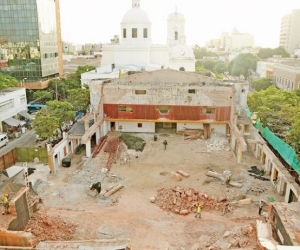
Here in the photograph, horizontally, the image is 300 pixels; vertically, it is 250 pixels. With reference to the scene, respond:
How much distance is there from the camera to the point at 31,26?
58.8 metres

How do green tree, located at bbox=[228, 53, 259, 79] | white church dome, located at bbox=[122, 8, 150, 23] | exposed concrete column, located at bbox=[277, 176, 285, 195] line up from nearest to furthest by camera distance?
1. exposed concrete column, located at bbox=[277, 176, 285, 195]
2. white church dome, located at bbox=[122, 8, 150, 23]
3. green tree, located at bbox=[228, 53, 259, 79]

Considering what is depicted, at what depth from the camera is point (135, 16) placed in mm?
52375

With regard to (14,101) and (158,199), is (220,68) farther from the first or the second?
(158,199)

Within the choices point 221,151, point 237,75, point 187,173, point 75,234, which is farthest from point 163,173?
point 237,75

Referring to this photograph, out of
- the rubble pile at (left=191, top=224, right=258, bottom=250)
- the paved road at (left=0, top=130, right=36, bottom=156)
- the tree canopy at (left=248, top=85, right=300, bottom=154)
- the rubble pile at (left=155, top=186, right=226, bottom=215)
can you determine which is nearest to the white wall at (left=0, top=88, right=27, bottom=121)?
the paved road at (left=0, top=130, right=36, bottom=156)

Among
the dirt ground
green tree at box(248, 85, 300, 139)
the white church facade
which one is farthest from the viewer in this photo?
the white church facade

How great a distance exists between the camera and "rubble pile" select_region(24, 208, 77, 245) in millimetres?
16938

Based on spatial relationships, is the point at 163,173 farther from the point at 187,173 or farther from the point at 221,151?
the point at 221,151

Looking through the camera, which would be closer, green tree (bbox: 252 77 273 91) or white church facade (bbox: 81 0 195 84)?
white church facade (bbox: 81 0 195 84)

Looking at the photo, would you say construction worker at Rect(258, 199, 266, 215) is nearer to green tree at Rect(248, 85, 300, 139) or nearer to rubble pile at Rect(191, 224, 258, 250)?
rubble pile at Rect(191, 224, 258, 250)

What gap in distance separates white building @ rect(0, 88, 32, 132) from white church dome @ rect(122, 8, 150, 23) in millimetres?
20877

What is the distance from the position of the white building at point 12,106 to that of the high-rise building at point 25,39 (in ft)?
48.5

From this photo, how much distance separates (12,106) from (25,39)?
22183 mm

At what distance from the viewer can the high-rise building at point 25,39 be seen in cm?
5772
